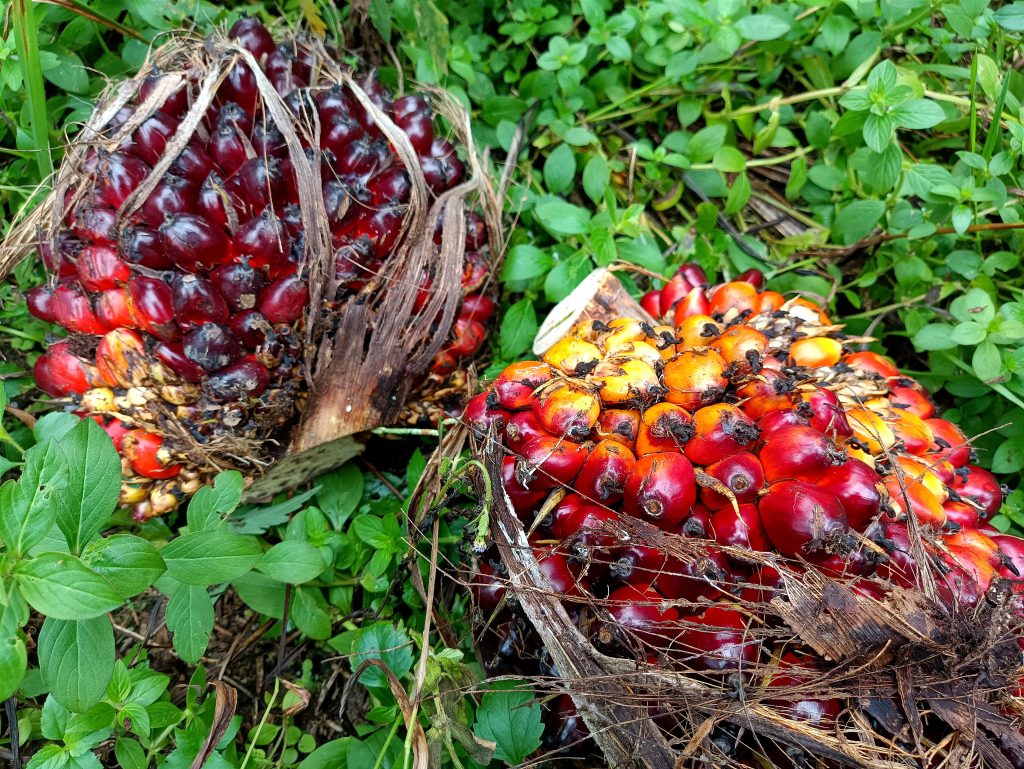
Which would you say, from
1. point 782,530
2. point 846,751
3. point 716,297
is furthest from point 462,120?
point 846,751

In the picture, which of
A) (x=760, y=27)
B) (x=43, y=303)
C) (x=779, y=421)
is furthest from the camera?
(x=760, y=27)

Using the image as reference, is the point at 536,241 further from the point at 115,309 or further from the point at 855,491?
the point at 855,491

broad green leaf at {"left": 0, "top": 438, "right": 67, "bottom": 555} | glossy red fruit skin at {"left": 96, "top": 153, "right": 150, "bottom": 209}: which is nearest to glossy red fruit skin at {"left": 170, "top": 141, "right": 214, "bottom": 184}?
glossy red fruit skin at {"left": 96, "top": 153, "right": 150, "bottom": 209}

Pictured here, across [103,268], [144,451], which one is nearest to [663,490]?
[144,451]

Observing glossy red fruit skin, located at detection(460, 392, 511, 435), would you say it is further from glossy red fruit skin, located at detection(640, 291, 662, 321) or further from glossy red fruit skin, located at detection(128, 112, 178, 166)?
glossy red fruit skin, located at detection(128, 112, 178, 166)

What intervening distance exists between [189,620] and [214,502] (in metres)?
0.33

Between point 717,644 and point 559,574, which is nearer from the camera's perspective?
point 717,644

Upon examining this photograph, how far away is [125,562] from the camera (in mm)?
1588

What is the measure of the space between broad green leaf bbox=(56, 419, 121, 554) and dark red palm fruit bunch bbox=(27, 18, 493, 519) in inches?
19.4

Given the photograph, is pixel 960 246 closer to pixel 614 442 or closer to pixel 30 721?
pixel 614 442

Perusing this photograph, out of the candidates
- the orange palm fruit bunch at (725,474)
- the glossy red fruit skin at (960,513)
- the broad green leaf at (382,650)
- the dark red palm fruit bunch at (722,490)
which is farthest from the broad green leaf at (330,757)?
the glossy red fruit skin at (960,513)

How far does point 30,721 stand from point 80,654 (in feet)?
3.14

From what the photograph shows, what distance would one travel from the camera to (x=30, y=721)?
2.21m

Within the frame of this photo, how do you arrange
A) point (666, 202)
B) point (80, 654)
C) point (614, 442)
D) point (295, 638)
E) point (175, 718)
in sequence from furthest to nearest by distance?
point (666, 202)
point (295, 638)
point (175, 718)
point (614, 442)
point (80, 654)
